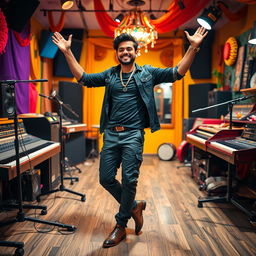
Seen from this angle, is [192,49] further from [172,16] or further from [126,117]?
[172,16]

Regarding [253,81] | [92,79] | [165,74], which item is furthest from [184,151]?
[92,79]

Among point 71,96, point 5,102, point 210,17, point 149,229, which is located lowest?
point 149,229

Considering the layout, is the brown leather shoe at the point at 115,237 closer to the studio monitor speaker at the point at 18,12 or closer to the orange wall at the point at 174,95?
the studio monitor speaker at the point at 18,12

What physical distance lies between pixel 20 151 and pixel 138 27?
273 cm

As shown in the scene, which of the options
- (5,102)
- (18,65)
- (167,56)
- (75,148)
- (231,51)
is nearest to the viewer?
(5,102)

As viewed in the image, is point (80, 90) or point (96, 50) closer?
point (80, 90)

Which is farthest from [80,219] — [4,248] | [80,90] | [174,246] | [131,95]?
[80,90]

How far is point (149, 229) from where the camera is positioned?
8.04 ft

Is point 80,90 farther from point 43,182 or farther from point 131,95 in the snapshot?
point 131,95

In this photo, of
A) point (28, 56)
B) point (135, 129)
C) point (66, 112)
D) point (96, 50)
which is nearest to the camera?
point (135, 129)

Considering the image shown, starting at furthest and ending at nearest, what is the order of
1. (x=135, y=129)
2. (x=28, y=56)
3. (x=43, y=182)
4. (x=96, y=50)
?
(x=96, y=50), (x=28, y=56), (x=43, y=182), (x=135, y=129)

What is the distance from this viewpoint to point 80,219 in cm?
268

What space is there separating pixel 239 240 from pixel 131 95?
1.53m

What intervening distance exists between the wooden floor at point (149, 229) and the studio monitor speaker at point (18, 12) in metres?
2.51
